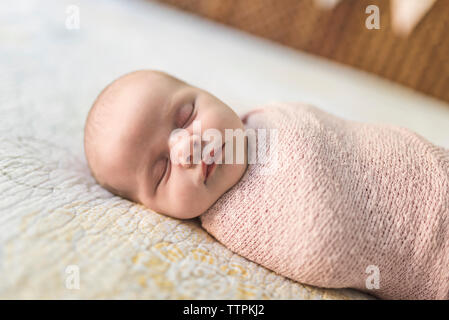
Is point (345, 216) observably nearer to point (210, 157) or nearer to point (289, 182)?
point (289, 182)

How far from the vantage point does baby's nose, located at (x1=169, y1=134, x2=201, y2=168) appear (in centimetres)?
71

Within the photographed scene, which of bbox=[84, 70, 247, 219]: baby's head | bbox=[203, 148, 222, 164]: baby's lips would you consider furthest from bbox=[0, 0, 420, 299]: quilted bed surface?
bbox=[203, 148, 222, 164]: baby's lips

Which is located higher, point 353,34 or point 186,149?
point 353,34

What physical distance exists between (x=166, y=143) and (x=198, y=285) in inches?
12.4

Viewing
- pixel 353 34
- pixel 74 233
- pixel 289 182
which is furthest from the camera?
pixel 353 34

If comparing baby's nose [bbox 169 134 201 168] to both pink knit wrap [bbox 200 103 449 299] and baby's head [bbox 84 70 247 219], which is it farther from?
pink knit wrap [bbox 200 103 449 299]

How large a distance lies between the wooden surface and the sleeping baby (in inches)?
47.6

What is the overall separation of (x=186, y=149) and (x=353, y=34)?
5.26ft

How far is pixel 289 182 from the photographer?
713mm

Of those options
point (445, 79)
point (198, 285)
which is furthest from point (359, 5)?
point (198, 285)

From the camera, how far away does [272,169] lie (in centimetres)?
76

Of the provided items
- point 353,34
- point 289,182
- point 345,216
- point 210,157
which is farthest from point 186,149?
point 353,34

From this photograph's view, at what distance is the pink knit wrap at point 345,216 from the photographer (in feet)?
2.14
